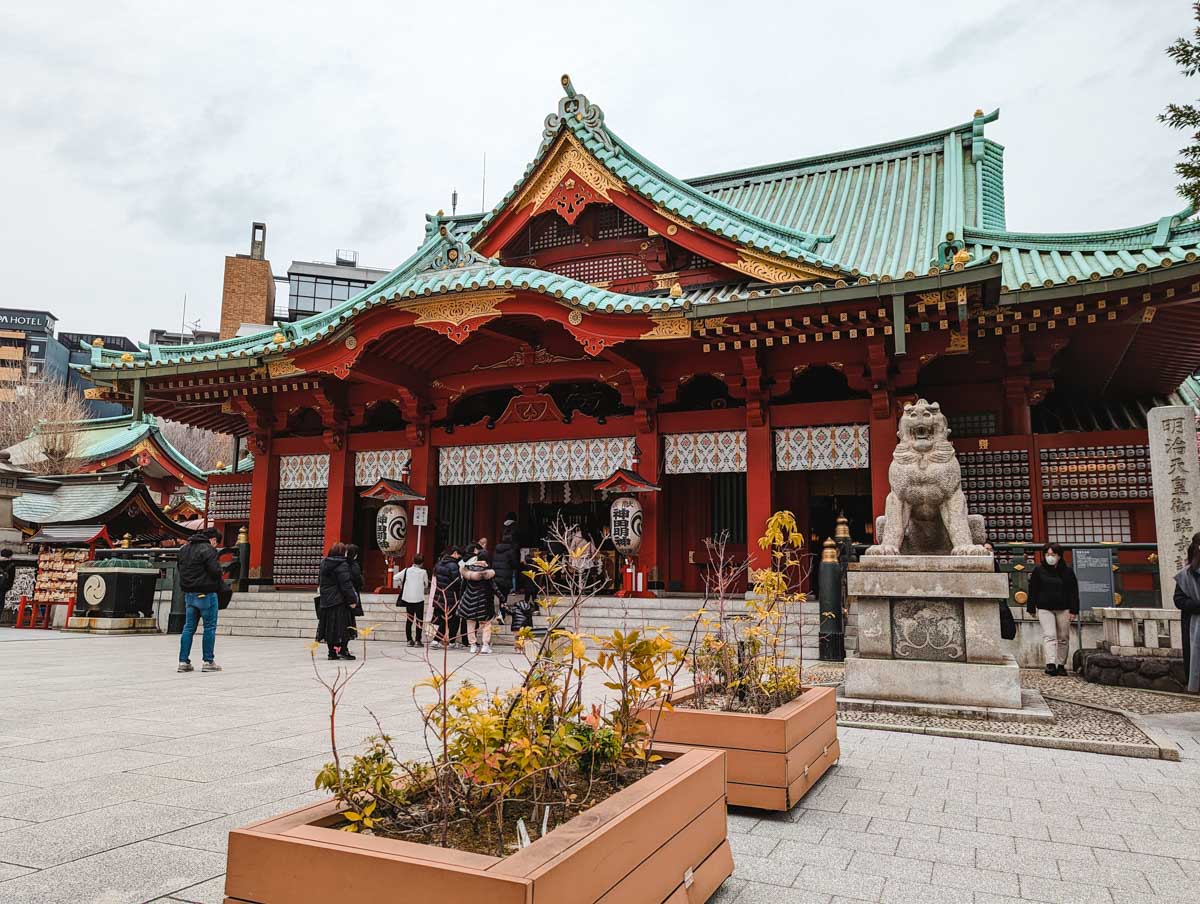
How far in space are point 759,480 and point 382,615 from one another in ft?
24.2

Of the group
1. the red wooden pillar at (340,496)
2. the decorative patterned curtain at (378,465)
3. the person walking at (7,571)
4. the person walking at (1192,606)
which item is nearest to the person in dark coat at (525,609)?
the decorative patterned curtain at (378,465)

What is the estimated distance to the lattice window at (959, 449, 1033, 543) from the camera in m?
12.2

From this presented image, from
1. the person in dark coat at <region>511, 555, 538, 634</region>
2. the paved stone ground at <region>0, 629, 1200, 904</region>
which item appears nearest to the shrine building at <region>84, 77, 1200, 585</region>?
the person in dark coat at <region>511, 555, 538, 634</region>

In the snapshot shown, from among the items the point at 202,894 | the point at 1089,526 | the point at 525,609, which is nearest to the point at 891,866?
the point at 202,894

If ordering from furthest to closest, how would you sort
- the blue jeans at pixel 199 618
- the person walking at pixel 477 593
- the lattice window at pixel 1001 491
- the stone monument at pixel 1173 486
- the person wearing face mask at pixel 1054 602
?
the lattice window at pixel 1001 491 < the person walking at pixel 477 593 < the stone monument at pixel 1173 486 < the person wearing face mask at pixel 1054 602 < the blue jeans at pixel 199 618

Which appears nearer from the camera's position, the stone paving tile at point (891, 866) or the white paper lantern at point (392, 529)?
the stone paving tile at point (891, 866)

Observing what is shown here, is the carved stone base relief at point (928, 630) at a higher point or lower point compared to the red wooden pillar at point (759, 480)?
lower

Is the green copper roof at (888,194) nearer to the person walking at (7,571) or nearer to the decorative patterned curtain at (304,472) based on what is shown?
the decorative patterned curtain at (304,472)

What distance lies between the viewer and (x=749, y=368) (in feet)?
44.5

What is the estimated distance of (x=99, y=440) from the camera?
3130cm

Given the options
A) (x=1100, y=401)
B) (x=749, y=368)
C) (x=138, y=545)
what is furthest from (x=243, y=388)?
(x=1100, y=401)

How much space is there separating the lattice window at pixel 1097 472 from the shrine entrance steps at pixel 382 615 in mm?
5999

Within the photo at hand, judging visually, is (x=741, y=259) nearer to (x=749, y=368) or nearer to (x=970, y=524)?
(x=749, y=368)

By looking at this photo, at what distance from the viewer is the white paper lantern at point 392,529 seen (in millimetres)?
15625
